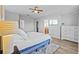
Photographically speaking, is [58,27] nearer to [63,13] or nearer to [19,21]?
[63,13]

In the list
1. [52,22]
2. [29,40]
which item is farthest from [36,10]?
[29,40]

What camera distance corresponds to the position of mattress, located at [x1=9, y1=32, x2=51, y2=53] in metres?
1.29

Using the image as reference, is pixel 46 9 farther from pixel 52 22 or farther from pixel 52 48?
pixel 52 48

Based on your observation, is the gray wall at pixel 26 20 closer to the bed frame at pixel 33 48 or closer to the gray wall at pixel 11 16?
the gray wall at pixel 11 16

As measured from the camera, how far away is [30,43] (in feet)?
4.49

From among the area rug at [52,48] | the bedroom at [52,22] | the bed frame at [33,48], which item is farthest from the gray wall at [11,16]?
the area rug at [52,48]

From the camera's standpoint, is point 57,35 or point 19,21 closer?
point 19,21

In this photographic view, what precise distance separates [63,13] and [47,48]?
570 mm

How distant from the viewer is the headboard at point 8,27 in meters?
1.26

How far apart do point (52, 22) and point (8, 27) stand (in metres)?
0.64

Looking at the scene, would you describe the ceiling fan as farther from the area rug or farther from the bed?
the area rug
